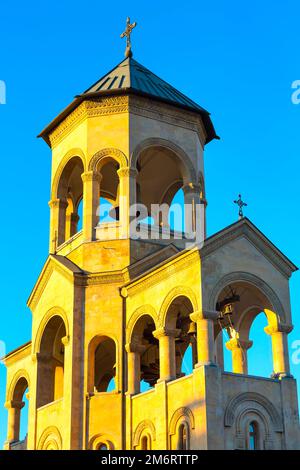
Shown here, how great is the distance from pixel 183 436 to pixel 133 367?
4052 mm

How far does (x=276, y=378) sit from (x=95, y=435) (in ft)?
22.9

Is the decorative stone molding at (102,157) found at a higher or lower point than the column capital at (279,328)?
higher

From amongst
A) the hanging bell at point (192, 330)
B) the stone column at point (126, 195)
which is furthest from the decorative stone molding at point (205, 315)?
the stone column at point (126, 195)

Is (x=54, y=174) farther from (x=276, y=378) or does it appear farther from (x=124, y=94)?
(x=276, y=378)

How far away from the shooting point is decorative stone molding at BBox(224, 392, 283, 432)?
94.6 feet

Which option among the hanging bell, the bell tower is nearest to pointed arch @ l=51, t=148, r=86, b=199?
the bell tower

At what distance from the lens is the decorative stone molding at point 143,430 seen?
30884 millimetres

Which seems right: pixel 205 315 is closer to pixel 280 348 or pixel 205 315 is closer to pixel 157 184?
pixel 280 348

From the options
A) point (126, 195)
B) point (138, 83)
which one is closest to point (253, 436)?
point (126, 195)

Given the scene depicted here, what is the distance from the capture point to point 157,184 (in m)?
41.1

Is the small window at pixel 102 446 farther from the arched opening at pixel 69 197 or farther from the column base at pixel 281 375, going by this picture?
the arched opening at pixel 69 197

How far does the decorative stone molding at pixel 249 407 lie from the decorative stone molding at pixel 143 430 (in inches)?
128

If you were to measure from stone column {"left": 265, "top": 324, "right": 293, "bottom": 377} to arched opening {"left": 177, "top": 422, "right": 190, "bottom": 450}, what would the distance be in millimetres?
3911
